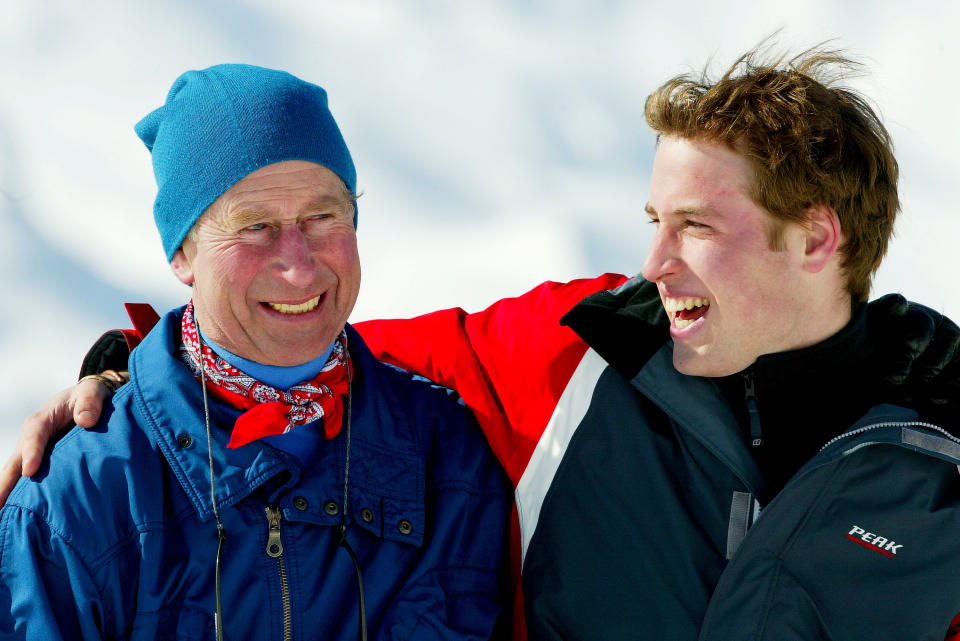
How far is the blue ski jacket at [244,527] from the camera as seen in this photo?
2172mm

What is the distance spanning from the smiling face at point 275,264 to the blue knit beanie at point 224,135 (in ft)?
0.12

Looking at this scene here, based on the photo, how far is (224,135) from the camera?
7.59 ft

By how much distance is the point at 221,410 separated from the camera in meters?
2.42

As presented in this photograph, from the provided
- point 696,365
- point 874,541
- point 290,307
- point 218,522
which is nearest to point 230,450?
point 218,522

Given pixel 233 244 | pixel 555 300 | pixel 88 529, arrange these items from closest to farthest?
pixel 88 529
pixel 233 244
pixel 555 300

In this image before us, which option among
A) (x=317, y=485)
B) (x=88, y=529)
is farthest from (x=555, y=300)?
(x=88, y=529)

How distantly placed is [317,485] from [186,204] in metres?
0.73

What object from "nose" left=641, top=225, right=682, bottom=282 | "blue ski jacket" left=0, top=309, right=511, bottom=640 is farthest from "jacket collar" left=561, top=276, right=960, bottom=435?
"blue ski jacket" left=0, top=309, right=511, bottom=640

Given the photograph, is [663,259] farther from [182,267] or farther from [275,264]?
[182,267]

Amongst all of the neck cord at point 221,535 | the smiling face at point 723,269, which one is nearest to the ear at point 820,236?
the smiling face at point 723,269

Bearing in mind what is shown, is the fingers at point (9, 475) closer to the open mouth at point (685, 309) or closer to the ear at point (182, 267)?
the ear at point (182, 267)

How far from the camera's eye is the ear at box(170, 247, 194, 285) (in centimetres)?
245

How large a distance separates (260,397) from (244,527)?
32 centimetres

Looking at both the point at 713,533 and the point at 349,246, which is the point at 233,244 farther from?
the point at 713,533
